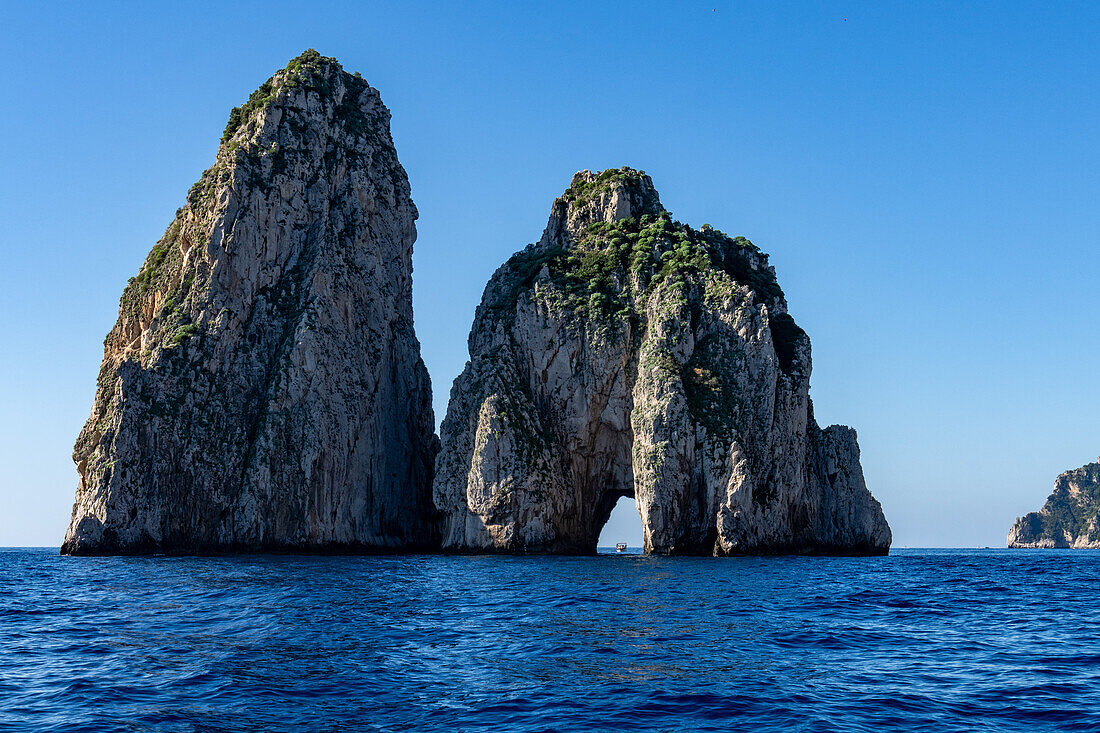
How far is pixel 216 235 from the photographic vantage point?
85750 millimetres

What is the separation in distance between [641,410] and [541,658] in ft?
186

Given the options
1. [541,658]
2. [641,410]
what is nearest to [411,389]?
[641,410]

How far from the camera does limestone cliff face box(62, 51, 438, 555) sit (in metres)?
78.6

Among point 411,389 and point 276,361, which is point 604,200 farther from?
point 276,361

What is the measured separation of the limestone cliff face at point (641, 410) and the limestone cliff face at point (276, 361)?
1061cm

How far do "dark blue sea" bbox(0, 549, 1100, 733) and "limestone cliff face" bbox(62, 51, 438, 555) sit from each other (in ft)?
129

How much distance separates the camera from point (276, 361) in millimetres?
85375

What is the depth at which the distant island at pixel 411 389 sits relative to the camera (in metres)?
76.5

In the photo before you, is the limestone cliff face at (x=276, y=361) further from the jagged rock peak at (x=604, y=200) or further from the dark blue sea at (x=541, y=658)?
the dark blue sea at (x=541, y=658)

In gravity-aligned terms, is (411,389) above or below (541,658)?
above

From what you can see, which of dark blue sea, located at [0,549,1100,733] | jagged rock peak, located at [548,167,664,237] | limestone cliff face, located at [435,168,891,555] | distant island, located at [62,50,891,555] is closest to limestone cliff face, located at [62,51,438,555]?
distant island, located at [62,50,891,555]

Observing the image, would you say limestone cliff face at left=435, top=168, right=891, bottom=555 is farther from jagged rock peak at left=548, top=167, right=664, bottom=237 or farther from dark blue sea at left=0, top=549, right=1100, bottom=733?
dark blue sea at left=0, top=549, right=1100, bottom=733

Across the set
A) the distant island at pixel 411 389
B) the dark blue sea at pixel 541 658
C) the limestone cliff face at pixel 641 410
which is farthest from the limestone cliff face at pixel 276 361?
the dark blue sea at pixel 541 658

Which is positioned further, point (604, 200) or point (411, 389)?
point (411, 389)
